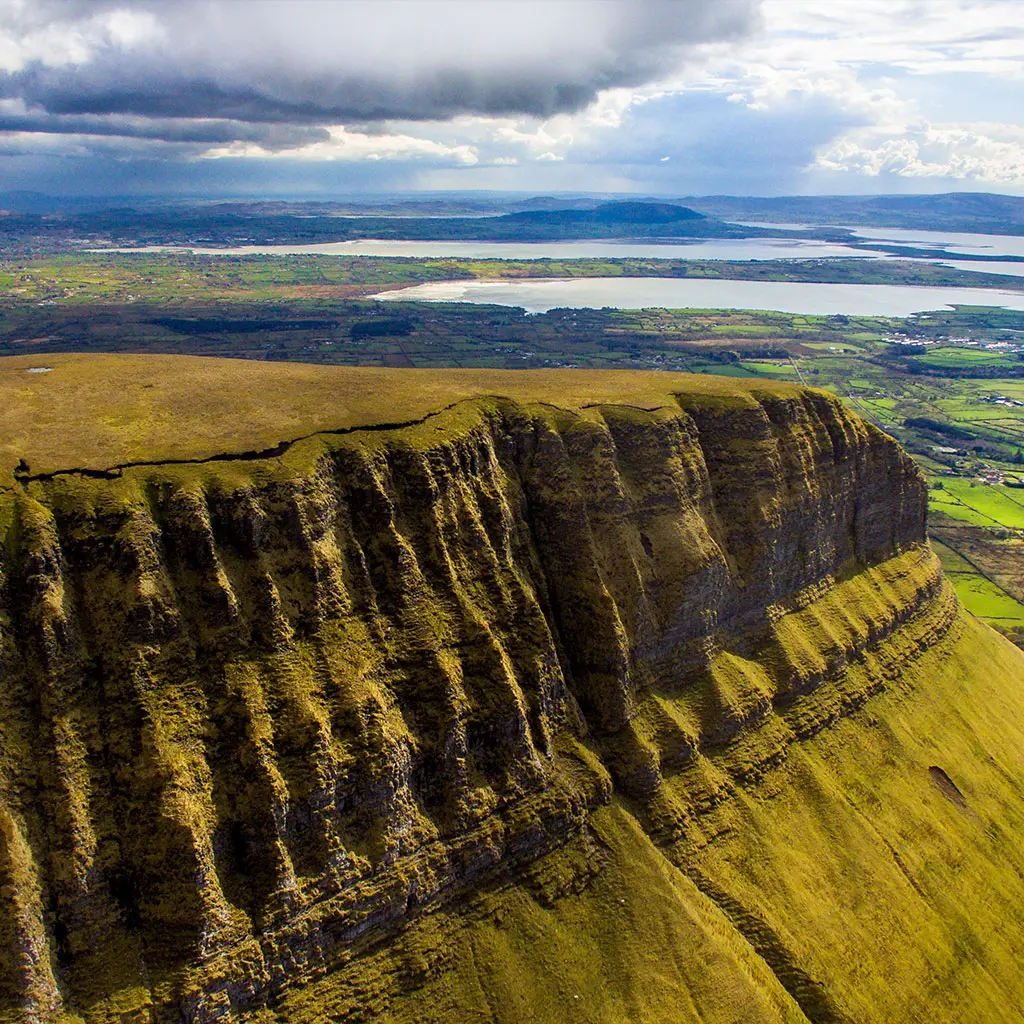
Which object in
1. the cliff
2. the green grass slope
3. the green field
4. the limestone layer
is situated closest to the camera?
the limestone layer

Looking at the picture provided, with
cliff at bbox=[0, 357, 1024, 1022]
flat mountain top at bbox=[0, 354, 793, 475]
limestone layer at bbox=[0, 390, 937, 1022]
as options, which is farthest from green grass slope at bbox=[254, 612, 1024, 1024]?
flat mountain top at bbox=[0, 354, 793, 475]

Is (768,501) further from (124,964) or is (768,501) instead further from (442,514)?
(124,964)

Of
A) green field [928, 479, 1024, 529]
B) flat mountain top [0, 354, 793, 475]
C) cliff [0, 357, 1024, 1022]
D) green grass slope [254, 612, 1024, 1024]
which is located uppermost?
flat mountain top [0, 354, 793, 475]

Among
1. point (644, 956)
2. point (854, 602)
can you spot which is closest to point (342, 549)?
point (644, 956)

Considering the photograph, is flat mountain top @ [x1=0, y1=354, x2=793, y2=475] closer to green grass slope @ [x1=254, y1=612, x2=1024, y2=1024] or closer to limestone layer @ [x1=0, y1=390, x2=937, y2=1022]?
limestone layer @ [x1=0, y1=390, x2=937, y2=1022]

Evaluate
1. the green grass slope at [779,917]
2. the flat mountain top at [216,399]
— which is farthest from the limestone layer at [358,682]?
the flat mountain top at [216,399]

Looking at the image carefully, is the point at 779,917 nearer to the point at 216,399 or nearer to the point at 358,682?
the point at 358,682

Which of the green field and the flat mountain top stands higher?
the flat mountain top

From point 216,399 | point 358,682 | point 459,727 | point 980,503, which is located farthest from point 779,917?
point 980,503
